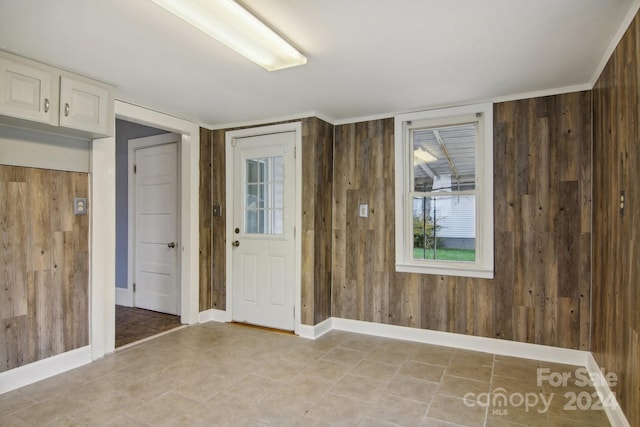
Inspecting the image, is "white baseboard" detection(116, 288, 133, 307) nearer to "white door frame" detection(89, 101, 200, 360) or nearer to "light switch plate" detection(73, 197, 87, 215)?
"white door frame" detection(89, 101, 200, 360)

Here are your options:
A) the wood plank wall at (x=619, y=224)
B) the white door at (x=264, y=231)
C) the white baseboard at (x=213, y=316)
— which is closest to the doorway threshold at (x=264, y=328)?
the white door at (x=264, y=231)

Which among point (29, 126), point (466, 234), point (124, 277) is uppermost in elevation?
point (29, 126)

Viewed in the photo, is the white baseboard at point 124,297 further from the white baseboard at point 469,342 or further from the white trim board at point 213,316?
the white baseboard at point 469,342

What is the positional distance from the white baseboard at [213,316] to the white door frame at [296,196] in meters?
0.06

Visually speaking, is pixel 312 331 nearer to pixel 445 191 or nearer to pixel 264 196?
pixel 264 196

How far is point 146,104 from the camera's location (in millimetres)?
3549

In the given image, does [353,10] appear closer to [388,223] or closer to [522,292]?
[388,223]

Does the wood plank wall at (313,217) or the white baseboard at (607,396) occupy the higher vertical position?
the wood plank wall at (313,217)

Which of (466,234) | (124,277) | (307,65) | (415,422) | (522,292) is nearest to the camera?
(415,422)

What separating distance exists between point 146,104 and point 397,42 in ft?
8.24

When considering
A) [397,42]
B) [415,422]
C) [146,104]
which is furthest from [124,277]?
[397,42]

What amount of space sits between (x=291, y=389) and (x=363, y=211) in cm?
204

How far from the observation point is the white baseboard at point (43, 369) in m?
2.66

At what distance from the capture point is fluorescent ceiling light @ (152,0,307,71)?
1.85m
